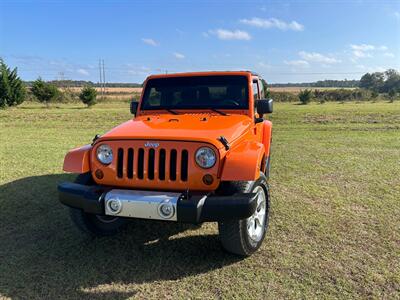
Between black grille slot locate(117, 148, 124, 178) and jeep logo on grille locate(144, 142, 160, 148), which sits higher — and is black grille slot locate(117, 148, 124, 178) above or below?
below

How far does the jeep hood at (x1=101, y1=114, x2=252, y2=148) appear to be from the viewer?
3.42 m

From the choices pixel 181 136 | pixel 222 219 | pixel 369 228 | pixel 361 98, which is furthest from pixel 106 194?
pixel 361 98

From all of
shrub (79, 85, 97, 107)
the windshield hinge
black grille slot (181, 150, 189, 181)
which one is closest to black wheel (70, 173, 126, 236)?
black grille slot (181, 150, 189, 181)

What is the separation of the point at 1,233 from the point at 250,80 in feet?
11.8

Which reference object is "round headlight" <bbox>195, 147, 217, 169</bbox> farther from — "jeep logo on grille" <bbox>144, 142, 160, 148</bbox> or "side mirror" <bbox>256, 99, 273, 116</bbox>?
"side mirror" <bbox>256, 99, 273, 116</bbox>

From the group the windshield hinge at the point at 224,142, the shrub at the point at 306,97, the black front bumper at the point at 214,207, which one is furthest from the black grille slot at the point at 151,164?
the shrub at the point at 306,97

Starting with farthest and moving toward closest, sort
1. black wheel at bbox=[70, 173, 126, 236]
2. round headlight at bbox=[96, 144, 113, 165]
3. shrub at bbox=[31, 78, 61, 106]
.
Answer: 1. shrub at bbox=[31, 78, 61, 106]
2. black wheel at bbox=[70, 173, 126, 236]
3. round headlight at bbox=[96, 144, 113, 165]

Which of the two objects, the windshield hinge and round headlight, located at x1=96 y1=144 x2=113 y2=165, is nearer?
the windshield hinge

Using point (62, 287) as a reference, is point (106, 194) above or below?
above

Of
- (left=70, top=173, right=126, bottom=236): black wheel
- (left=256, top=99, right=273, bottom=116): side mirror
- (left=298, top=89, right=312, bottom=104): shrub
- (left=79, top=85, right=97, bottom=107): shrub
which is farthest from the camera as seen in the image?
(left=298, top=89, right=312, bottom=104): shrub

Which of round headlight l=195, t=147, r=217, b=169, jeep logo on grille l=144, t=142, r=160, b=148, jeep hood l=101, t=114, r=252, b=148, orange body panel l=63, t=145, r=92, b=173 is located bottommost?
orange body panel l=63, t=145, r=92, b=173

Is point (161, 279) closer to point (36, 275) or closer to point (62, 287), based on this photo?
point (62, 287)

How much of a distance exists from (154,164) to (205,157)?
484 millimetres

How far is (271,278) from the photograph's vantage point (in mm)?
3271
